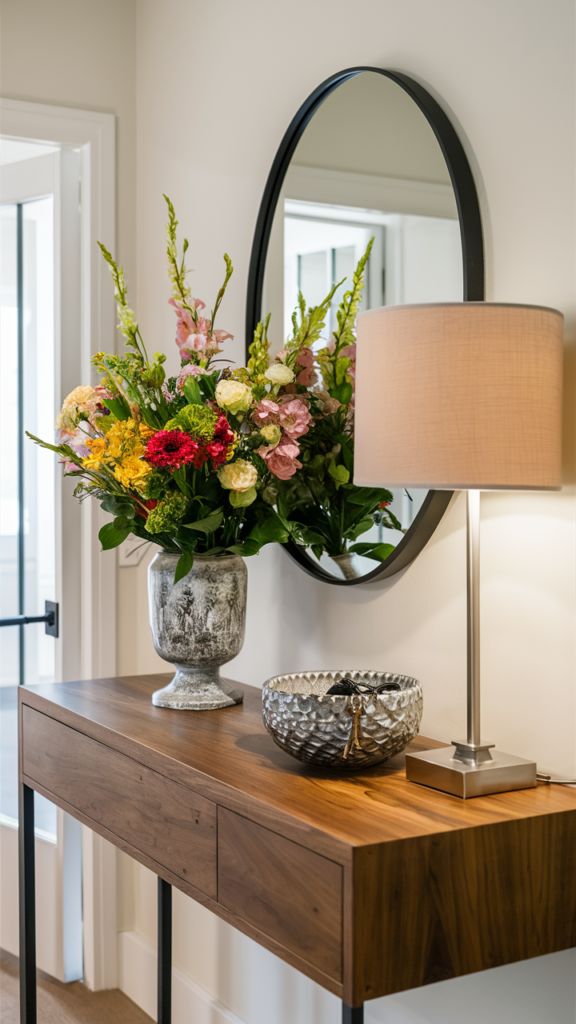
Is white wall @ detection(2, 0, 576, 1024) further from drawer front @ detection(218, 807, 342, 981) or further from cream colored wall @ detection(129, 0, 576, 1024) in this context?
drawer front @ detection(218, 807, 342, 981)

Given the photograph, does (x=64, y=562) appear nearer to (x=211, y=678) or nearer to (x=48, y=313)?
(x=48, y=313)

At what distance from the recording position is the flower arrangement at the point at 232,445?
154 cm

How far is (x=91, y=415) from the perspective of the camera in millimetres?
1686

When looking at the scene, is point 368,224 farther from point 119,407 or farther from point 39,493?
point 39,493

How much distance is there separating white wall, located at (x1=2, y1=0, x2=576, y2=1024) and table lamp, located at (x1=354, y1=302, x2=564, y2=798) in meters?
0.12

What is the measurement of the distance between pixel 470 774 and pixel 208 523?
63 centimetres

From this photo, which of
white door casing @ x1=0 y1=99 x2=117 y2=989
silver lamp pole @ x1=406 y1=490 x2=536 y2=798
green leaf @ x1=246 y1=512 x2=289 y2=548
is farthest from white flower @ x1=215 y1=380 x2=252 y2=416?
white door casing @ x1=0 y1=99 x2=117 y2=989

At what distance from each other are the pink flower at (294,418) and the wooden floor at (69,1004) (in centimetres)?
167

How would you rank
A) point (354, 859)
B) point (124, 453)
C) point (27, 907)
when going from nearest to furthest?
point (354, 859) < point (124, 453) < point (27, 907)

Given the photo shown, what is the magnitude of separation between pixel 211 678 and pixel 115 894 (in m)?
1.17

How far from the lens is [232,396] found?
153 centimetres

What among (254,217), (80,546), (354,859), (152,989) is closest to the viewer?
(354,859)

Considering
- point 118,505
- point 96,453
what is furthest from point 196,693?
point 96,453

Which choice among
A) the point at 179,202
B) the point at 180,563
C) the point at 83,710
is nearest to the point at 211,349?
the point at 180,563
